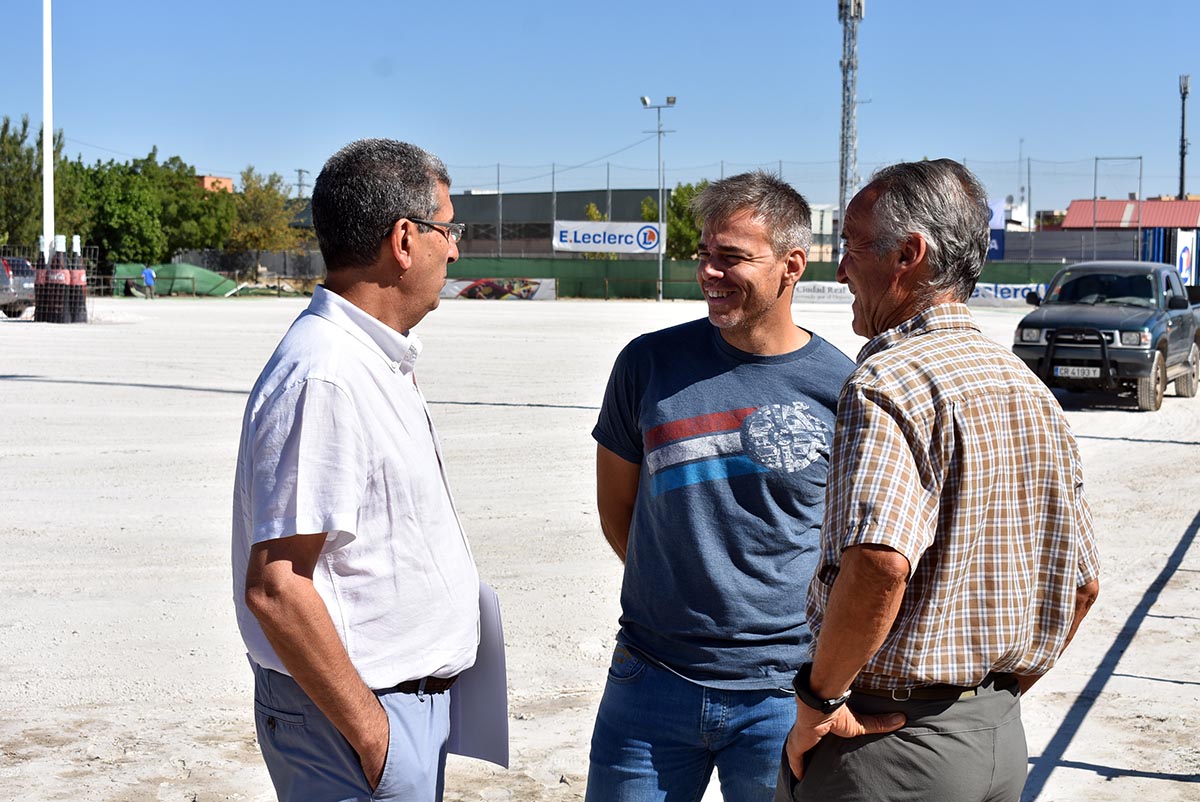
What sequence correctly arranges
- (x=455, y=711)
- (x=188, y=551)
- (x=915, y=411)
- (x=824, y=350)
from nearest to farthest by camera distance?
(x=915, y=411), (x=455, y=711), (x=824, y=350), (x=188, y=551)

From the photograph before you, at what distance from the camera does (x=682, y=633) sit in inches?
120

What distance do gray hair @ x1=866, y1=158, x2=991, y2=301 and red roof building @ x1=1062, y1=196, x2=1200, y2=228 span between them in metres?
80.3

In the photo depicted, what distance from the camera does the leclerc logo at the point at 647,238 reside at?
6669cm

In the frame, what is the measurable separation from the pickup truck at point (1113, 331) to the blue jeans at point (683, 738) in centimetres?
1456

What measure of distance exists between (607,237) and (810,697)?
2631 inches

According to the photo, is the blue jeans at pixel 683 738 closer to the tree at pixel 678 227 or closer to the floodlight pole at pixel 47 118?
the floodlight pole at pixel 47 118

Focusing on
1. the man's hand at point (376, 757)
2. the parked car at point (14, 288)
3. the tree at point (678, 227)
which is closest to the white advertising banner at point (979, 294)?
the tree at point (678, 227)

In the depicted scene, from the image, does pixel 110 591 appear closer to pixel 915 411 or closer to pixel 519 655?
pixel 519 655

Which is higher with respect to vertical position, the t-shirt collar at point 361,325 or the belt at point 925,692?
the t-shirt collar at point 361,325

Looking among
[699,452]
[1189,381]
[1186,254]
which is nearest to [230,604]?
[699,452]

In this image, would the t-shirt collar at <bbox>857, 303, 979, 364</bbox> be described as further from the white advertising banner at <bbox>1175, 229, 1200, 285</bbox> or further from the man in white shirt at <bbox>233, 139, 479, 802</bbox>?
the white advertising banner at <bbox>1175, 229, 1200, 285</bbox>

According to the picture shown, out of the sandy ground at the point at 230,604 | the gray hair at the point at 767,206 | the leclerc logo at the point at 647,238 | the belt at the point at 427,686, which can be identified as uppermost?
the leclerc logo at the point at 647,238

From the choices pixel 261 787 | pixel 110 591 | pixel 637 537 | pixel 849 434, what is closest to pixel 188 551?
pixel 110 591

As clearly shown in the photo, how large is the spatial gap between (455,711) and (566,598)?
4432 mm
